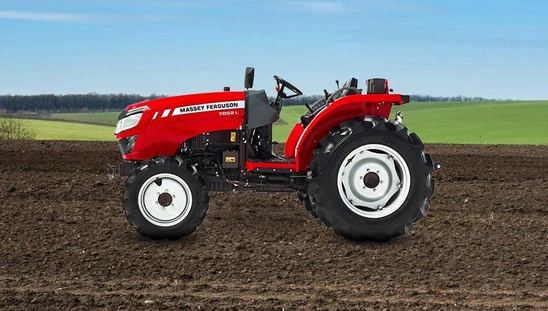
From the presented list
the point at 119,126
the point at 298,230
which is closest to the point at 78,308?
the point at 119,126

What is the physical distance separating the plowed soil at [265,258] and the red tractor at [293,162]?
27 centimetres

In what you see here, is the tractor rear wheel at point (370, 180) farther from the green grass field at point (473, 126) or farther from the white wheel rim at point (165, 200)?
the green grass field at point (473, 126)

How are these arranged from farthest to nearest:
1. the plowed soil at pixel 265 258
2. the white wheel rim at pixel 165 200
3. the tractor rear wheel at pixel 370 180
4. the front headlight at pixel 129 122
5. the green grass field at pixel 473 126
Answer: the green grass field at pixel 473 126 → the front headlight at pixel 129 122 → the white wheel rim at pixel 165 200 → the tractor rear wheel at pixel 370 180 → the plowed soil at pixel 265 258

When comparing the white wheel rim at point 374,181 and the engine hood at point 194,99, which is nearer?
the white wheel rim at point 374,181

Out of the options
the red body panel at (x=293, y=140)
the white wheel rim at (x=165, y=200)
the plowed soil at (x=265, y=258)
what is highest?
the red body panel at (x=293, y=140)

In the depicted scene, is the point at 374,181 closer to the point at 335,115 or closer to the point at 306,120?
the point at 335,115

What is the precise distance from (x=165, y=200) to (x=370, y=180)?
189 cm

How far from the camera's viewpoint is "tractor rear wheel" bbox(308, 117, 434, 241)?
5945 mm

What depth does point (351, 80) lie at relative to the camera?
643 cm

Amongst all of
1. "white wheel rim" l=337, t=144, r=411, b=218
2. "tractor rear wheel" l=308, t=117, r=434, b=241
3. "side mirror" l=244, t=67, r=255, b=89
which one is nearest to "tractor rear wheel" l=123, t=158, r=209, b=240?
"side mirror" l=244, t=67, r=255, b=89

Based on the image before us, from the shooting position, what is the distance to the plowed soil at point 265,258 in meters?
4.65

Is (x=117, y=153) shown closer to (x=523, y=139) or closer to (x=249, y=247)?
Answer: (x=249, y=247)

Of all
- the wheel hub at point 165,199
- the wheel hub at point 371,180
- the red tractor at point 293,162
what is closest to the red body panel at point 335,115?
the red tractor at point 293,162

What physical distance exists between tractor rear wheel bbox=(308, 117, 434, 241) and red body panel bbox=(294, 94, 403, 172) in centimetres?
14
